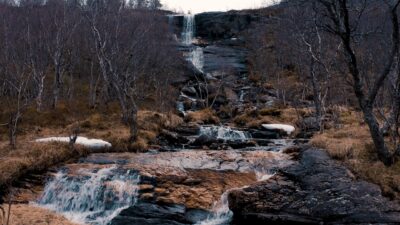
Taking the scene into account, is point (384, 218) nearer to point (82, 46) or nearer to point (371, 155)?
point (371, 155)

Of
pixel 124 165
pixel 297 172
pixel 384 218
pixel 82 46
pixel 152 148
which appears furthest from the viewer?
pixel 82 46

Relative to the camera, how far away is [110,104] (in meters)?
33.3

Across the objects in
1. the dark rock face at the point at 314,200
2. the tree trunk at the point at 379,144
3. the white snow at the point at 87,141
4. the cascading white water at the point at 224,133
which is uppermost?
the tree trunk at the point at 379,144

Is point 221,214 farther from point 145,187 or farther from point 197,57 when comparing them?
point 197,57

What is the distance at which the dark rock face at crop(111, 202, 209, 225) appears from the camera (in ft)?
40.9

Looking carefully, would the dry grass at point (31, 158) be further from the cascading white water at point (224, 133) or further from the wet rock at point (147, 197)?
the cascading white water at point (224, 133)

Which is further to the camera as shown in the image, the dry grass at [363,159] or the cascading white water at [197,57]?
the cascading white water at [197,57]

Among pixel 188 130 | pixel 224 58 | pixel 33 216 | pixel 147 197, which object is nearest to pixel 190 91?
pixel 224 58

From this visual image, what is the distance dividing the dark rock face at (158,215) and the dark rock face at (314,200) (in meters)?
1.31

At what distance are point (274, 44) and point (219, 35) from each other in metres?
13.1

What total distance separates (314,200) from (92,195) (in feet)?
24.9

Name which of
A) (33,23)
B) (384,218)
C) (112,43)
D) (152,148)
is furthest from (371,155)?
(33,23)

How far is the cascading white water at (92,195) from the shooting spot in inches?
532

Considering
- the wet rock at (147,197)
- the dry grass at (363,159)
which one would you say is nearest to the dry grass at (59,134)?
the wet rock at (147,197)
